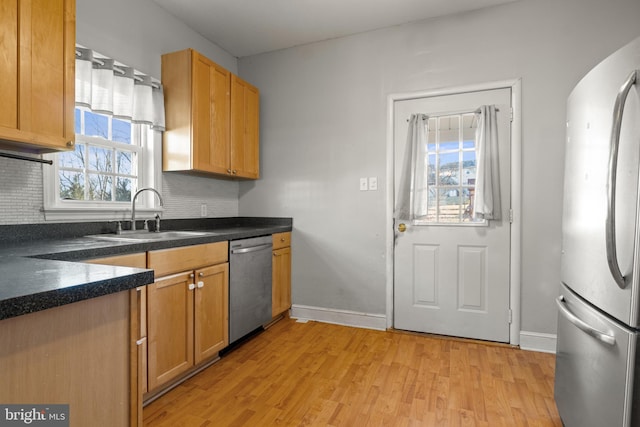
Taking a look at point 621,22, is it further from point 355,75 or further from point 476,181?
point 355,75

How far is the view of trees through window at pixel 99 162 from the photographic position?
206 cm

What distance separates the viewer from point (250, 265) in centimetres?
258

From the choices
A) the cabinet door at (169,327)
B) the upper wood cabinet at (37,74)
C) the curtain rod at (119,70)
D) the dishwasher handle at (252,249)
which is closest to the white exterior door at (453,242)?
the dishwasher handle at (252,249)

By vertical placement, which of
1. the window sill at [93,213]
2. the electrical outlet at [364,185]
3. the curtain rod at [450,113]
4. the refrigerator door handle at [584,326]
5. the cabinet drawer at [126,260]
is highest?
the curtain rod at [450,113]

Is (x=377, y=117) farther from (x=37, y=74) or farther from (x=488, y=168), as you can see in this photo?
(x=37, y=74)

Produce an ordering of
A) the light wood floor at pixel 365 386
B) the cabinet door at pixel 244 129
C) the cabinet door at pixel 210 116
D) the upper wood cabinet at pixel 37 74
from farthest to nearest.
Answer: the cabinet door at pixel 244 129
the cabinet door at pixel 210 116
the light wood floor at pixel 365 386
the upper wood cabinet at pixel 37 74

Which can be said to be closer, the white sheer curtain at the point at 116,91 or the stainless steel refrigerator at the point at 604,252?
the stainless steel refrigerator at the point at 604,252

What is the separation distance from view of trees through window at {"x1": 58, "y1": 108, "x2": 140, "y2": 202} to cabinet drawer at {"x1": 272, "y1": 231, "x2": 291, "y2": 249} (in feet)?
3.93

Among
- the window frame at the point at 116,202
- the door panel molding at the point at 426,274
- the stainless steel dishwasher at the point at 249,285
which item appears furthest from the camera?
the door panel molding at the point at 426,274

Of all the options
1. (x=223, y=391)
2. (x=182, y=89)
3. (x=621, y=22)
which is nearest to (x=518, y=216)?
(x=621, y=22)

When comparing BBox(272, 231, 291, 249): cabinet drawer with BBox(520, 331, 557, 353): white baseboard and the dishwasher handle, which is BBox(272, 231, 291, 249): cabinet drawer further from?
BBox(520, 331, 557, 353): white baseboard

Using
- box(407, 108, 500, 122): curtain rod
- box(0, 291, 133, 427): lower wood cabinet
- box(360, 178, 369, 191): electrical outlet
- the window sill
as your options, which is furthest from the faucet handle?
box(407, 108, 500, 122): curtain rod

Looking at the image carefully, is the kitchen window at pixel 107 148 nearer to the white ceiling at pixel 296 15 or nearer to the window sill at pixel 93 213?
the window sill at pixel 93 213

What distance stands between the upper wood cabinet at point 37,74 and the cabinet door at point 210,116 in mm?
937
